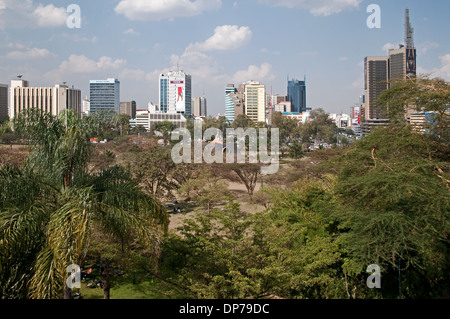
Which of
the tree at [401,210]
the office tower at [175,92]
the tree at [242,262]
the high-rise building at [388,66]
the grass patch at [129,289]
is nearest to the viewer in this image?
the tree at [242,262]

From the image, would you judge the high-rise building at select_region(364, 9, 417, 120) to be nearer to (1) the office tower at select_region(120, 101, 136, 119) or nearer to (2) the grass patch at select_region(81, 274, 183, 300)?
(2) the grass patch at select_region(81, 274, 183, 300)

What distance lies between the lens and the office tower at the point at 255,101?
4414 inches

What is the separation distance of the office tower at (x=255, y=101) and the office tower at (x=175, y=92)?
26.9 meters

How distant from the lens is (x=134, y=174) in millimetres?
21688

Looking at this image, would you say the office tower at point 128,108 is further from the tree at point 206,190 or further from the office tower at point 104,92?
the tree at point 206,190

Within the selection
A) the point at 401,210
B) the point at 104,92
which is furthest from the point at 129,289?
the point at 104,92

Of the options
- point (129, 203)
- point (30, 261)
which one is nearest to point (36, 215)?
point (30, 261)

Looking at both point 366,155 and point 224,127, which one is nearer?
point 366,155

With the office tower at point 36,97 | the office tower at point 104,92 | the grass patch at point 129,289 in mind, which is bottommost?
the grass patch at point 129,289

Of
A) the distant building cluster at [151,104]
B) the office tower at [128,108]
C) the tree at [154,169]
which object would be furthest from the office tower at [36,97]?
the office tower at [128,108]

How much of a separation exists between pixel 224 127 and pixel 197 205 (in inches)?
1794

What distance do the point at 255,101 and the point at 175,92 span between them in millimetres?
37039
